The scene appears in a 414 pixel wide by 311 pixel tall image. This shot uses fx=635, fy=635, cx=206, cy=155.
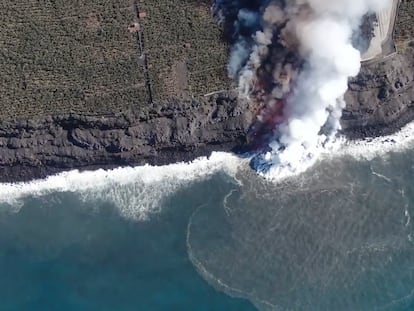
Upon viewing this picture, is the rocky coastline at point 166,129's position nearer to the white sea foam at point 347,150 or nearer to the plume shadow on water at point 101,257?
the white sea foam at point 347,150

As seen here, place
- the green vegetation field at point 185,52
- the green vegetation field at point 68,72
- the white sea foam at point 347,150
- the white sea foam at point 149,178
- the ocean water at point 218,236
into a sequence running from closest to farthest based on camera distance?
the ocean water at point 218,236
the green vegetation field at point 68,72
the green vegetation field at point 185,52
the white sea foam at point 347,150
the white sea foam at point 149,178

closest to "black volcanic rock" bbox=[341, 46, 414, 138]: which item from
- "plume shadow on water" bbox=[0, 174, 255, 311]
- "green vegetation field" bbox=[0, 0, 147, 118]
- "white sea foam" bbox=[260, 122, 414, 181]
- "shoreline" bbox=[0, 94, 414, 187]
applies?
"shoreline" bbox=[0, 94, 414, 187]

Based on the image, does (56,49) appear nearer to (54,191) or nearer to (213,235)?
(54,191)

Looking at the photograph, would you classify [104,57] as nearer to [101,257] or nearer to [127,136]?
[127,136]

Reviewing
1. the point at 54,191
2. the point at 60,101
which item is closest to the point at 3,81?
the point at 60,101

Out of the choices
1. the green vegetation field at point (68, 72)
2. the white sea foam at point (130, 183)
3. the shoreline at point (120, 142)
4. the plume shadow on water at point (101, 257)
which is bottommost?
the plume shadow on water at point (101, 257)

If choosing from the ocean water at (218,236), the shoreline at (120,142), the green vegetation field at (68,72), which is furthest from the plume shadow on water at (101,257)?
the green vegetation field at (68,72)
